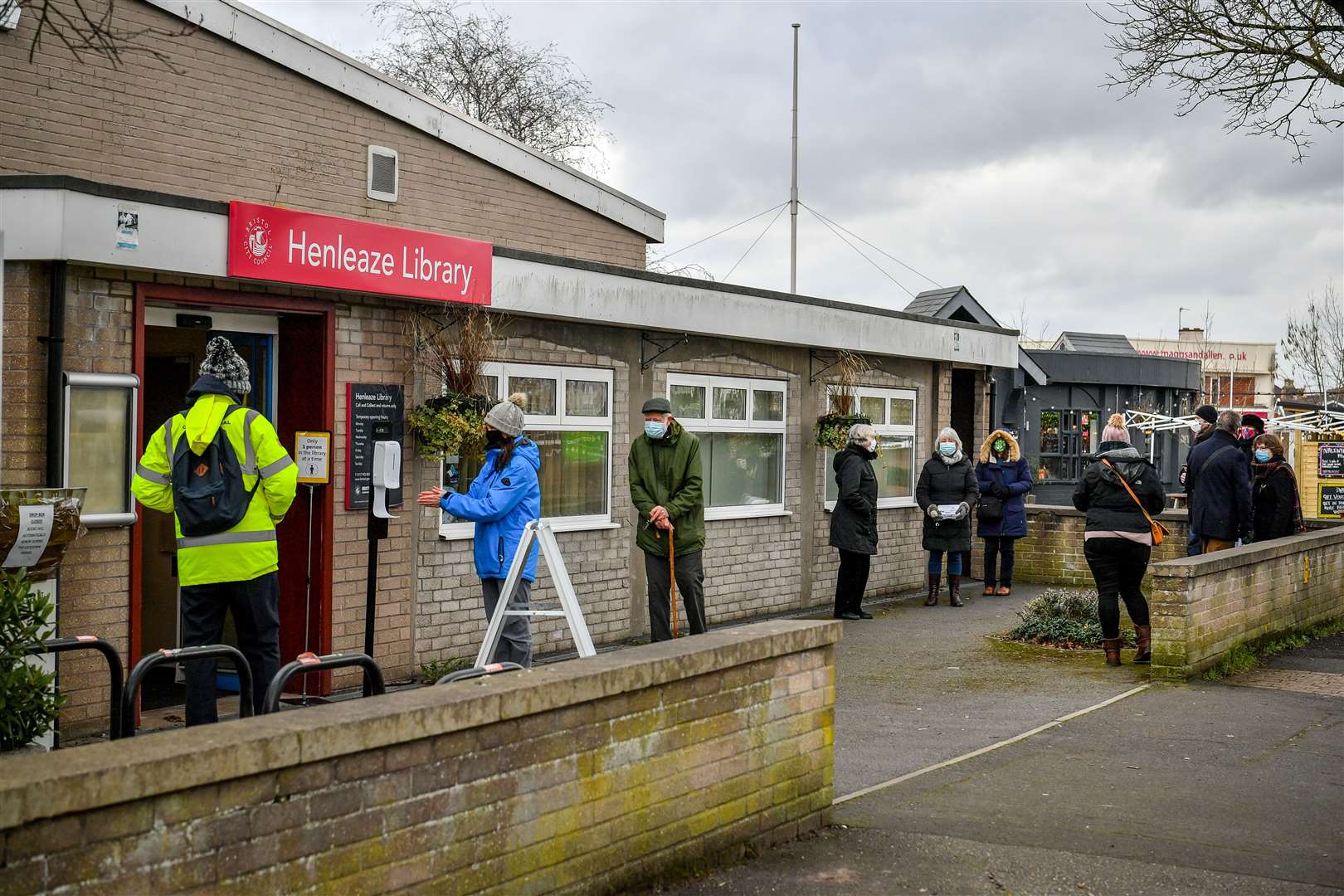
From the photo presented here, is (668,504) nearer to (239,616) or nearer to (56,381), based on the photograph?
(239,616)

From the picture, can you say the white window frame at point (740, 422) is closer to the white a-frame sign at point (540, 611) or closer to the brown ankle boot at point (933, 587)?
the brown ankle boot at point (933, 587)

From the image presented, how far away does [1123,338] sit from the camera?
146ft

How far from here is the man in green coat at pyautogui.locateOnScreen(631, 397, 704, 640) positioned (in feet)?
33.1

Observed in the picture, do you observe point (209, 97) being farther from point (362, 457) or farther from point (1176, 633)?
point (1176, 633)

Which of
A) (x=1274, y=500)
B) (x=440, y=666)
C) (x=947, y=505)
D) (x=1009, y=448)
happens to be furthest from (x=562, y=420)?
(x=1274, y=500)

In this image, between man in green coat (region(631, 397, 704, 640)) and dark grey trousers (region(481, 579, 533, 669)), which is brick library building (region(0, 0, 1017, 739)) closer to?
man in green coat (region(631, 397, 704, 640))

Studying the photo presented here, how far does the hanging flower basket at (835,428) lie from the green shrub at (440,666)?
5390 millimetres

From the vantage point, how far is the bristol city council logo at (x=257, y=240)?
8250 mm

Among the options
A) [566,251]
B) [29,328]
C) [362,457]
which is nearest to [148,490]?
[29,328]

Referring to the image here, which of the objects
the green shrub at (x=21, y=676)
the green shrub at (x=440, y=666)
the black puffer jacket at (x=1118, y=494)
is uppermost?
the black puffer jacket at (x=1118, y=494)

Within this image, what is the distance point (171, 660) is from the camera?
16.8 ft

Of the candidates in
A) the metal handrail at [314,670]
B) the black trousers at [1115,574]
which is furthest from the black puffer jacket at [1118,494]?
the metal handrail at [314,670]

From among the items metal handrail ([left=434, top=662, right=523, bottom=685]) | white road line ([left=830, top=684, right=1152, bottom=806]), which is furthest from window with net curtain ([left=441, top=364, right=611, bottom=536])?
metal handrail ([left=434, top=662, right=523, bottom=685])

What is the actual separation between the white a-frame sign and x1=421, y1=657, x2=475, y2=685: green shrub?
2490 millimetres
